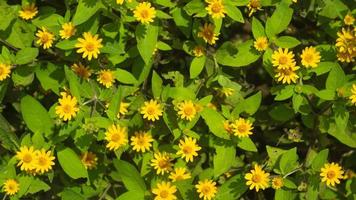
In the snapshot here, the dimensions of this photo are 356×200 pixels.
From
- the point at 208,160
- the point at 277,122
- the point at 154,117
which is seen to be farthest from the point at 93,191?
the point at 277,122

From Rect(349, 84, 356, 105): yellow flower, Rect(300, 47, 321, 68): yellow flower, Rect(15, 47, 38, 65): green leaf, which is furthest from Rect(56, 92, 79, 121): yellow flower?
Rect(349, 84, 356, 105): yellow flower

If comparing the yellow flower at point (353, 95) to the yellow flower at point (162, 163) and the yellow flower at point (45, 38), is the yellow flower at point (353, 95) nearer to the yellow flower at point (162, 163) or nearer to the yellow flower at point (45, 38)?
the yellow flower at point (162, 163)

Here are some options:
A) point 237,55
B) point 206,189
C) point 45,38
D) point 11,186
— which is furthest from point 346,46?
point 11,186

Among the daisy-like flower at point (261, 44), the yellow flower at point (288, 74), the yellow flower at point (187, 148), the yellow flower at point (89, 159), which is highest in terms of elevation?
the daisy-like flower at point (261, 44)

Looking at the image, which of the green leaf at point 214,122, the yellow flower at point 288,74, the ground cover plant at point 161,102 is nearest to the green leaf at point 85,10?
the ground cover plant at point 161,102

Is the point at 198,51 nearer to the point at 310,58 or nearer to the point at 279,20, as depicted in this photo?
the point at 279,20

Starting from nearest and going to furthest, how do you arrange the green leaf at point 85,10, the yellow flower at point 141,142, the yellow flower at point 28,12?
the green leaf at point 85,10
the yellow flower at point 141,142
the yellow flower at point 28,12

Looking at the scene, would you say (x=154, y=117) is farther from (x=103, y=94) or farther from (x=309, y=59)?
(x=309, y=59)
